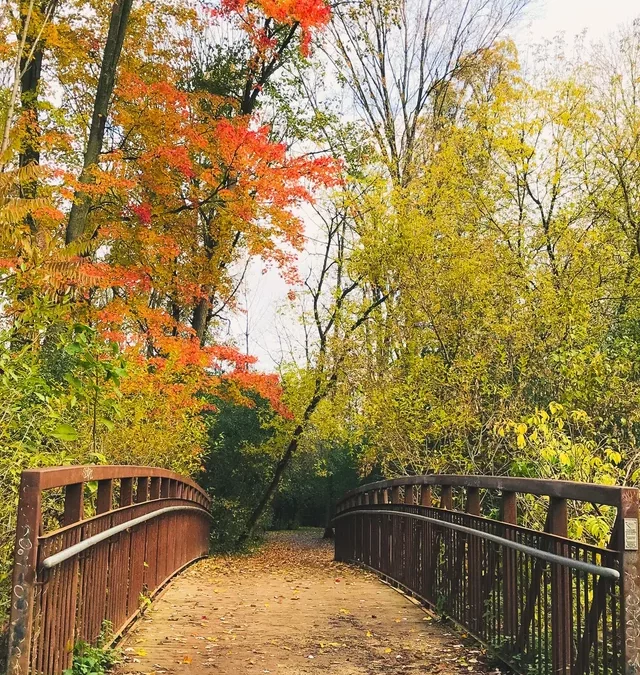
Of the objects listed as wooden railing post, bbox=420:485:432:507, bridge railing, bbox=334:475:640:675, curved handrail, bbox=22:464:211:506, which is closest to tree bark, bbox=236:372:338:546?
bridge railing, bbox=334:475:640:675

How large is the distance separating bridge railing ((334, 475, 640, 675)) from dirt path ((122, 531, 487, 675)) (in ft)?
0.96

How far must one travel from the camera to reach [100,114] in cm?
1130

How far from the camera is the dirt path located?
14.2ft

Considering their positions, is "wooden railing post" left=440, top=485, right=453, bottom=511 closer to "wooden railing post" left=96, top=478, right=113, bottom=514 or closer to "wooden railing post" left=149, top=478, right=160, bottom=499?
"wooden railing post" left=149, top=478, right=160, bottom=499

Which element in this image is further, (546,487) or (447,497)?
(447,497)

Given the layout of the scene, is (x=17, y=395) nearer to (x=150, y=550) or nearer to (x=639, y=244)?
(x=150, y=550)

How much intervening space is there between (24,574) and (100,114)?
32.0 ft

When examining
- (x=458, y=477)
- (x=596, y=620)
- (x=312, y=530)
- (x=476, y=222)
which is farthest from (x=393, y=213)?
(x=312, y=530)

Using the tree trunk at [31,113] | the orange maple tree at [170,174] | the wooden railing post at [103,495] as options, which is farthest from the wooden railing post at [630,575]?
the tree trunk at [31,113]

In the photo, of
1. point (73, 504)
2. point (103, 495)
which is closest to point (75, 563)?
point (73, 504)

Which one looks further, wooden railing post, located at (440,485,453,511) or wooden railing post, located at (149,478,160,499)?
wooden railing post, located at (149,478,160,499)

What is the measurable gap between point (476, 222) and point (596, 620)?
9100 mm

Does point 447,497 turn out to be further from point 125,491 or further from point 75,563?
point 75,563

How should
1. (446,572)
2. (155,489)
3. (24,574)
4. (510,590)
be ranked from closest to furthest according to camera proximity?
(24,574)
(510,590)
(446,572)
(155,489)
